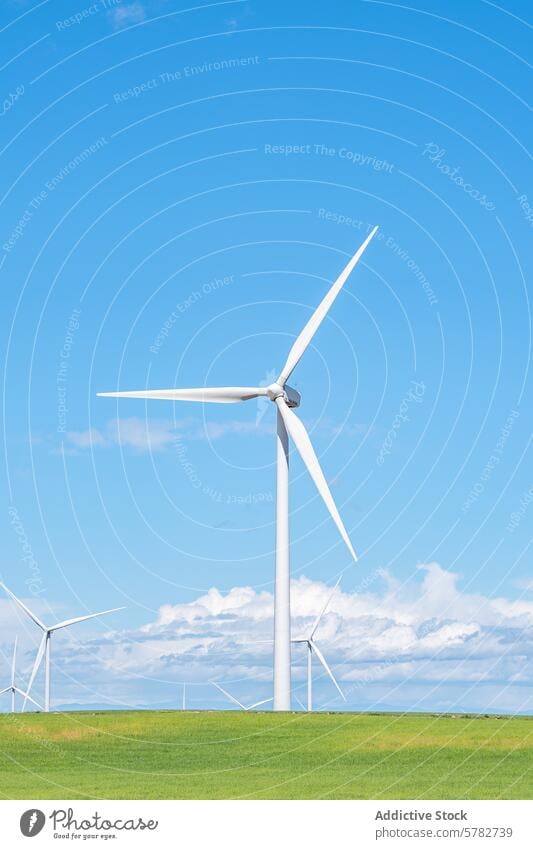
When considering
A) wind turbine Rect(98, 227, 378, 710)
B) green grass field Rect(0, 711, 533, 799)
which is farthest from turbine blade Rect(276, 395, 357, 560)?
green grass field Rect(0, 711, 533, 799)
